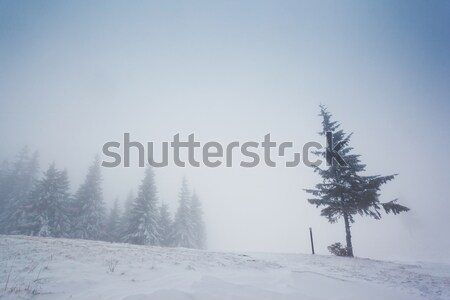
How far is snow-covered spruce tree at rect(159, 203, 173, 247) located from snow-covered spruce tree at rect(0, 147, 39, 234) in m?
17.3

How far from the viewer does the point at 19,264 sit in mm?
6328

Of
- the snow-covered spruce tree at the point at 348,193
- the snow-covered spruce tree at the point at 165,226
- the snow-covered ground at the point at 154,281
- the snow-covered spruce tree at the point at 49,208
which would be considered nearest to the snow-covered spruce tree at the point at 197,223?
the snow-covered spruce tree at the point at 165,226

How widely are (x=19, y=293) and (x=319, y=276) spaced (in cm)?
740

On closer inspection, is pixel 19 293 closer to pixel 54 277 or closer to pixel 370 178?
pixel 54 277

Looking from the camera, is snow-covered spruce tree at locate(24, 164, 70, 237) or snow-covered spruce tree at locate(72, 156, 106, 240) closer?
snow-covered spruce tree at locate(24, 164, 70, 237)

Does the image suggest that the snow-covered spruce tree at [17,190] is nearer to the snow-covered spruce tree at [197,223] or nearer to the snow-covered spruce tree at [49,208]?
the snow-covered spruce tree at [49,208]

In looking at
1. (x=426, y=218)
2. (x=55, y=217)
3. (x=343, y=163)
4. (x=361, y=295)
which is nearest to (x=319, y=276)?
(x=361, y=295)

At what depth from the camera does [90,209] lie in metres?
31.5

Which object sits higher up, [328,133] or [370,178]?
[328,133]

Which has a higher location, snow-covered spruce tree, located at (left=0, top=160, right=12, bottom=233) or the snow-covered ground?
snow-covered spruce tree, located at (left=0, top=160, right=12, bottom=233)

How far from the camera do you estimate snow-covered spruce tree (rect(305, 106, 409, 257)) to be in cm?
1659

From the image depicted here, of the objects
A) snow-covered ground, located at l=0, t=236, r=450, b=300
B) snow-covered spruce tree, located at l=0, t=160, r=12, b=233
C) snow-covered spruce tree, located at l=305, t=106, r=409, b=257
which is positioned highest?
snow-covered spruce tree, located at l=0, t=160, r=12, b=233

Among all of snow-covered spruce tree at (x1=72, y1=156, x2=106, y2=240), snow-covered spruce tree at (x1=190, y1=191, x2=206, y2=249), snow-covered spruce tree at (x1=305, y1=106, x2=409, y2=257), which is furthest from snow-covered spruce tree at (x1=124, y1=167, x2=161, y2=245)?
snow-covered spruce tree at (x1=305, y1=106, x2=409, y2=257)

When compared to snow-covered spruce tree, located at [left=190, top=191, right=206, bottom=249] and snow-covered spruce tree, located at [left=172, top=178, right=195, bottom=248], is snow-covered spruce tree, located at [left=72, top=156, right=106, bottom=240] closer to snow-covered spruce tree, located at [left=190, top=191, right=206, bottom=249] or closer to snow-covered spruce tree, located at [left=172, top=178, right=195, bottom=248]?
snow-covered spruce tree, located at [left=172, top=178, right=195, bottom=248]
